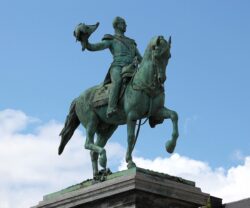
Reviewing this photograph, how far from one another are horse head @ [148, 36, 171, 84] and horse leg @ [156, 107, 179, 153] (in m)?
0.63

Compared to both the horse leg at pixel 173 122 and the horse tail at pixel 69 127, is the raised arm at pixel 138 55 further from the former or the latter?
the horse tail at pixel 69 127

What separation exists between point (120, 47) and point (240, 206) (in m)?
22.1

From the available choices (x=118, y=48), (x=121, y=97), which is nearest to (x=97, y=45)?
(x=118, y=48)

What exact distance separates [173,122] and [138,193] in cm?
188

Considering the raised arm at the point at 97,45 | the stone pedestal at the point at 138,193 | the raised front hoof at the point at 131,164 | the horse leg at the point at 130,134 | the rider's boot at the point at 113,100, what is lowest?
the stone pedestal at the point at 138,193

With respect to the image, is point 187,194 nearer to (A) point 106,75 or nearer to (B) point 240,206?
(A) point 106,75

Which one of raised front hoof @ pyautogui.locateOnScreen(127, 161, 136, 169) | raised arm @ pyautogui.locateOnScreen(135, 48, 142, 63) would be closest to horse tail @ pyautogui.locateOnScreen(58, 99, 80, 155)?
raised arm @ pyautogui.locateOnScreen(135, 48, 142, 63)

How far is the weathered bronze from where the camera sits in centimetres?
1691

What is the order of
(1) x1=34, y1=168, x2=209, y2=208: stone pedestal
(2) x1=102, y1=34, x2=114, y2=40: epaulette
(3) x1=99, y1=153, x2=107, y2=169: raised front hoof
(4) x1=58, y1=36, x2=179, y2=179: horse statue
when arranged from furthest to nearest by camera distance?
(2) x1=102, y1=34, x2=114, y2=40: epaulette
(3) x1=99, y1=153, x2=107, y2=169: raised front hoof
(4) x1=58, y1=36, x2=179, y2=179: horse statue
(1) x1=34, y1=168, x2=209, y2=208: stone pedestal

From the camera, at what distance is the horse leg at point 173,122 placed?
16688mm

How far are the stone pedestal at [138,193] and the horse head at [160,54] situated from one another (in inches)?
81.5

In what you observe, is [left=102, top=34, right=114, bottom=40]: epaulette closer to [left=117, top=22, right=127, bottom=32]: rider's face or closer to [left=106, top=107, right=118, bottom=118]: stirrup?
[left=117, top=22, right=127, bottom=32]: rider's face

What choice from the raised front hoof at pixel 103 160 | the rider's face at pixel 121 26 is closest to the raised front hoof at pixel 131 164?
the raised front hoof at pixel 103 160

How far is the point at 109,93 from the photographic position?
57.8 feet
